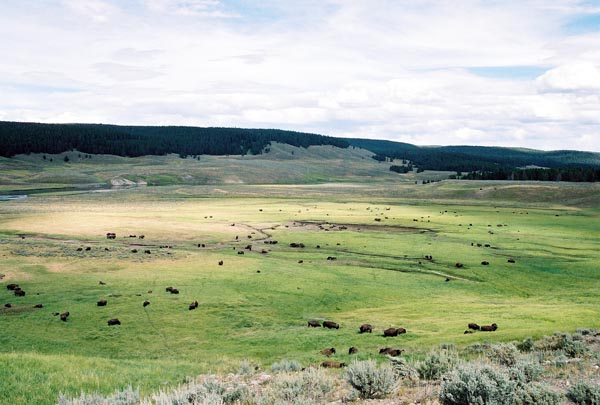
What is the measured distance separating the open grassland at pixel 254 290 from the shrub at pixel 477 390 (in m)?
8.64

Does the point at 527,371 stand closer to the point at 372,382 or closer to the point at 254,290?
the point at 372,382

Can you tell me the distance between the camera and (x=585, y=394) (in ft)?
36.1

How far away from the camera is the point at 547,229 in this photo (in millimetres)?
75250

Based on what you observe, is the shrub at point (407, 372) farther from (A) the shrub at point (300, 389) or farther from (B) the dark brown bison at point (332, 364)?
(B) the dark brown bison at point (332, 364)

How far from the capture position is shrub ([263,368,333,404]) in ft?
41.2

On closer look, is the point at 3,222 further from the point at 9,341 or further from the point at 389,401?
the point at 389,401

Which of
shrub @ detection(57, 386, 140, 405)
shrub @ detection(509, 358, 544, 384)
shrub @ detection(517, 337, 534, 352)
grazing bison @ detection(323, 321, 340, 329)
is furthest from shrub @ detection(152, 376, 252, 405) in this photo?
grazing bison @ detection(323, 321, 340, 329)

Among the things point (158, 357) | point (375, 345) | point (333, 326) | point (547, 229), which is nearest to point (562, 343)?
point (375, 345)

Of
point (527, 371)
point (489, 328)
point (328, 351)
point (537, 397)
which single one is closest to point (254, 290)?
point (328, 351)

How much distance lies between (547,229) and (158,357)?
6887 centimetres

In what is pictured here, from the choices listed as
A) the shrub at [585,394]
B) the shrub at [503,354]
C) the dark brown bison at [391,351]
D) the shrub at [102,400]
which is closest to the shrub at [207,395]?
the shrub at [102,400]

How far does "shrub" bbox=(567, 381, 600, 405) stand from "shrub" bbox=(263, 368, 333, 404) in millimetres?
5981

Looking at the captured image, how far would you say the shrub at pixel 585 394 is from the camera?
35.4 feet

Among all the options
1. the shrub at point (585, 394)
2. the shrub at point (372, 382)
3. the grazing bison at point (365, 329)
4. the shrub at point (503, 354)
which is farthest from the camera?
the grazing bison at point (365, 329)
